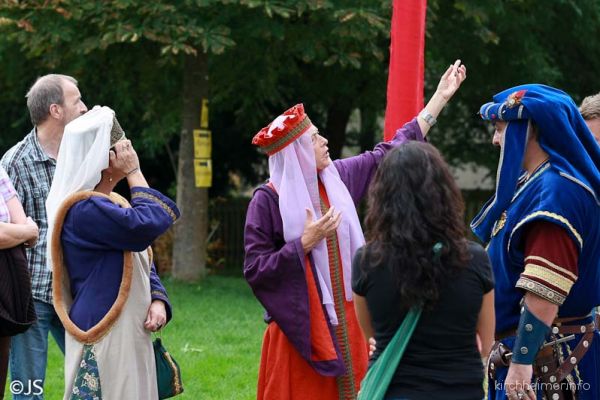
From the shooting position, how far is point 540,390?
4043 millimetres

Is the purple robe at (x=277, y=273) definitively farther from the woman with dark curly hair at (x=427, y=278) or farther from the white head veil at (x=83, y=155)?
the woman with dark curly hair at (x=427, y=278)

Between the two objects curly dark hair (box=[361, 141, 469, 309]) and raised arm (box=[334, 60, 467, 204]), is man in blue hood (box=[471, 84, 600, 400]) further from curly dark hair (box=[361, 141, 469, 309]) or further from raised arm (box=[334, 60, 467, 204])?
raised arm (box=[334, 60, 467, 204])

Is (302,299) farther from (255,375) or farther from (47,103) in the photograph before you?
(255,375)

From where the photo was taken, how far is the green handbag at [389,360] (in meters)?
3.35

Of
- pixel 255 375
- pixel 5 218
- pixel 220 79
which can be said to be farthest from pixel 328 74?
pixel 5 218

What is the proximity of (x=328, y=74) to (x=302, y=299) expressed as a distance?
11145 mm

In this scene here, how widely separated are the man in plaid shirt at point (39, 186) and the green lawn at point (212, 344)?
148 centimetres

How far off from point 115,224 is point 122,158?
34 cm

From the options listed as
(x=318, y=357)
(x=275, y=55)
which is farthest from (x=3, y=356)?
(x=275, y=55)

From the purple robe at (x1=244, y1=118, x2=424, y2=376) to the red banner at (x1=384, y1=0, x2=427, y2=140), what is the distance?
110 centimetres

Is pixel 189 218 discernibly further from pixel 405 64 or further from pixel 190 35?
pixel 405 64

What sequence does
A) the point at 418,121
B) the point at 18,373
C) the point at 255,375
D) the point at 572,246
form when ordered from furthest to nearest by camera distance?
the point at 255,375 < the point at 18,373 < the point at 418,121 < the point at 572,246

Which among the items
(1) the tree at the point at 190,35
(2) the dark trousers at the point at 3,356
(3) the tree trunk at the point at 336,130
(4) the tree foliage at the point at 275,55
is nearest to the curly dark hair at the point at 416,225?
(2) the dark trousers at the point at 3,356

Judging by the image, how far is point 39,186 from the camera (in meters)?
5.57
